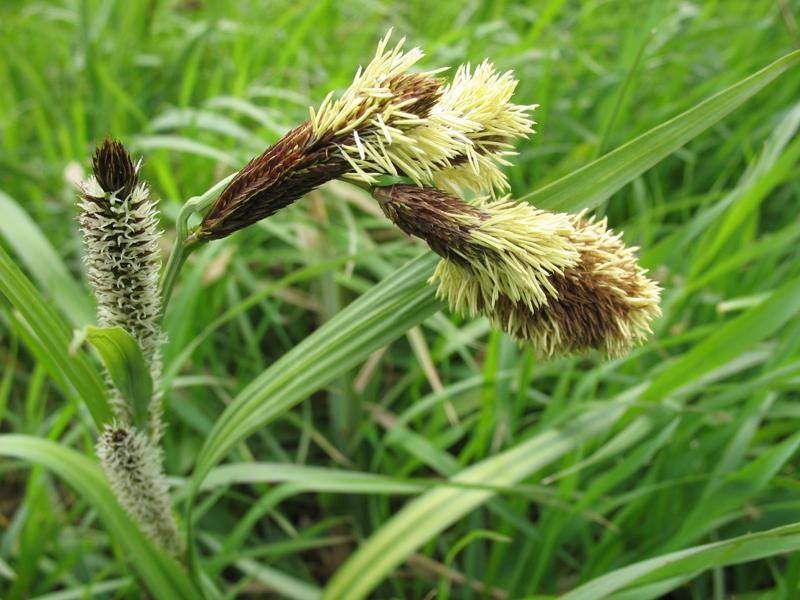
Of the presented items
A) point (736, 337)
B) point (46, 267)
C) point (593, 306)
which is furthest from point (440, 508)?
point (46, 267)

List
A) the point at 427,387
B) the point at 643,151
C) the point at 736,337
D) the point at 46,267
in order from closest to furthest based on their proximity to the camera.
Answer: the point at 643,151 → the point at 736,337 → the point at 46,267 → the point at 427,387

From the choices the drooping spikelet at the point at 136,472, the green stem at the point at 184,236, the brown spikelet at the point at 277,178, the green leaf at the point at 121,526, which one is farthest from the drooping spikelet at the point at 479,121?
the green leaf at the point at 121,526

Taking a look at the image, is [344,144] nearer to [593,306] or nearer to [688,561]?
[593,306]

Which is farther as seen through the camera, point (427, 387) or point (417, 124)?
point (427, 387)

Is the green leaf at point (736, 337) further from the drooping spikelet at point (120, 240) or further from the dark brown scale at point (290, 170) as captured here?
the drooping spikelet at point (120, 240)

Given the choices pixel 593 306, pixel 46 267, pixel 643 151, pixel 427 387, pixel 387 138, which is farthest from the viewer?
pixel 427 387

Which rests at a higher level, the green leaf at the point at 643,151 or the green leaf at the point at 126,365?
the green leaf at the point at 126,365

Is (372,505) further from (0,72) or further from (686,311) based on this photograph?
(0,72)
